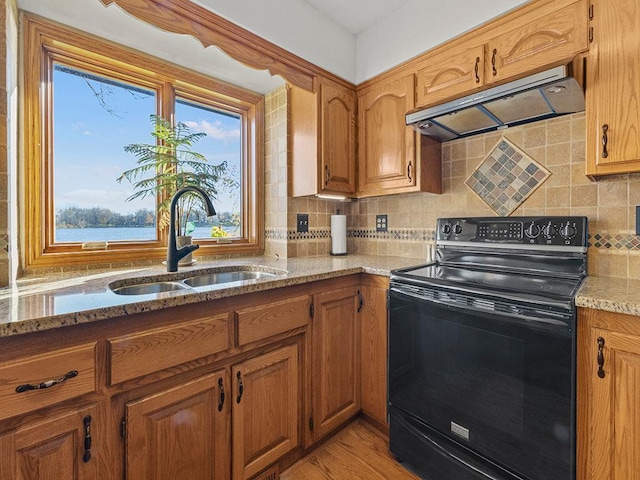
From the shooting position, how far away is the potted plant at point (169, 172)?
171 cm

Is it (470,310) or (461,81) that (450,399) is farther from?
(461,81)

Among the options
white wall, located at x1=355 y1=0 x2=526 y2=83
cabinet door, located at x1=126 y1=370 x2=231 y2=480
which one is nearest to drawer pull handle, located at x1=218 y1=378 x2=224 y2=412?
cabinet door, located at x1=126 y1=370 x2=231 y2=480

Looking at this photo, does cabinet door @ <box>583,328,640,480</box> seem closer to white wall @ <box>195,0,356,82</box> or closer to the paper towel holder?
the paper towel holder

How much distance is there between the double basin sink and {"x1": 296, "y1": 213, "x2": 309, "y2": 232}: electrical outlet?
21.4 inches

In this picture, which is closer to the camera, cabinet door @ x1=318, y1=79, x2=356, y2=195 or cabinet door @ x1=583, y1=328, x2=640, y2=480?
cabinet door @ x1=583, y1=328, x2=640, y2=480

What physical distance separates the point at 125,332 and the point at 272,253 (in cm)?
139

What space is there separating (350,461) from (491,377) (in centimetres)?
83

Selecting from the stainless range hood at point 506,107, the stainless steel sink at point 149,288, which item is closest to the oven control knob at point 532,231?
the stainless range hood at point 506,107

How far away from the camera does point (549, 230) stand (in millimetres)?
1531

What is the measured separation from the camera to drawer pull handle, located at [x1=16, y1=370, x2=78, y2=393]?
0.79 m

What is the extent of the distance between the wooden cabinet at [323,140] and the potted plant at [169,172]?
0.60 metres

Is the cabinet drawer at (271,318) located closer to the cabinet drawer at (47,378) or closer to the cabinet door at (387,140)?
the cabinet drawer at (47,378)

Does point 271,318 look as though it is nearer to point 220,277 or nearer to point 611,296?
point 220,277

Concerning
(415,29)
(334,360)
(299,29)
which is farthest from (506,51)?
(334,360)
